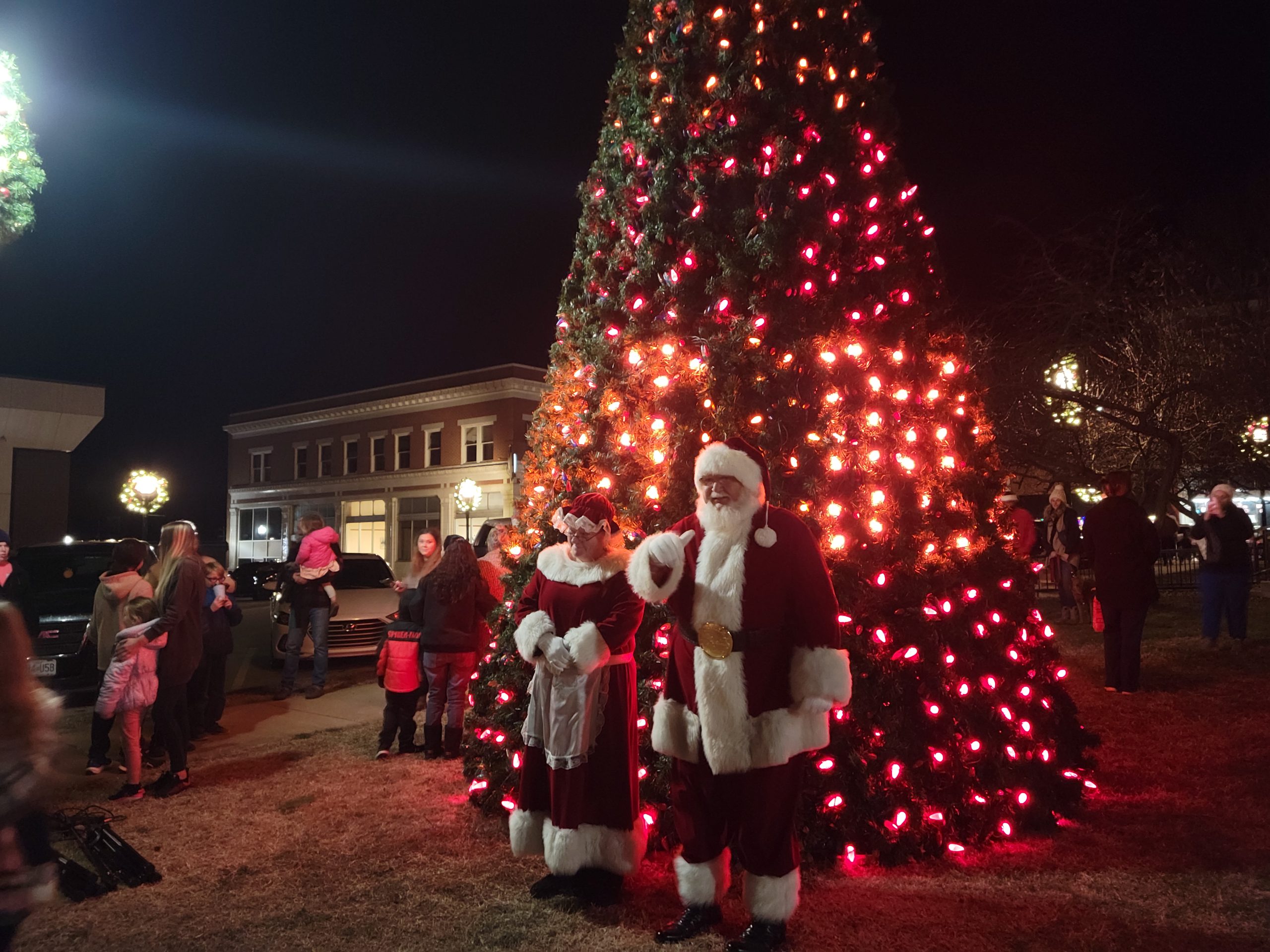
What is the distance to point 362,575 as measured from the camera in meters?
12.8

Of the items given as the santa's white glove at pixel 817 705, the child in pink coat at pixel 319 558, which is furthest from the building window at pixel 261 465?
the santa's white glove at pixel 817 705

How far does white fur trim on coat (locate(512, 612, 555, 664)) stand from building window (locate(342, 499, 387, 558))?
138ft

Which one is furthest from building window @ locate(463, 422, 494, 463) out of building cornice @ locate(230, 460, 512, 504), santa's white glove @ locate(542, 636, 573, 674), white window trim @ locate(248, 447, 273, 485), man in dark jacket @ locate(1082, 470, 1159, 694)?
santa's white glove @ locate(542, 636, 573, 674)

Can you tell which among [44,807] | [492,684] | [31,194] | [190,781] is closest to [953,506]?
[492,684]

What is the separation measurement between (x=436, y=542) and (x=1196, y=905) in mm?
6010

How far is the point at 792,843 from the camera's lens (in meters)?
3.53

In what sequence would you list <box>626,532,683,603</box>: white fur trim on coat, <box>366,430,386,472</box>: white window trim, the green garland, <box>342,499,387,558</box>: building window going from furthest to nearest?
<box>342,499,387,558</box>: building window → <box>366,430,386,472</box>: white window trim → the green garland → <box>626,532,683,603</box>: white fur trim on coat

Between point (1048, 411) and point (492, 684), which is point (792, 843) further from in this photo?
point (1048, 411)

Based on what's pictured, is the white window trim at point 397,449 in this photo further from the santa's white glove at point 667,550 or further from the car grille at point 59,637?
the santa's white glove at point 667,550

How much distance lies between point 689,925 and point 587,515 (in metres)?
1.83

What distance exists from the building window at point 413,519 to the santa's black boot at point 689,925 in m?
38.3

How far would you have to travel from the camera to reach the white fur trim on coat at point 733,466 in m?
3.73

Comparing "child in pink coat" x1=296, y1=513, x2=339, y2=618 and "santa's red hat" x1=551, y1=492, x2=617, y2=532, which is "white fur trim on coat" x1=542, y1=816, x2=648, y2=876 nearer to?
"santa's red hat" x1=551, y1=492, x2=617, y2=532

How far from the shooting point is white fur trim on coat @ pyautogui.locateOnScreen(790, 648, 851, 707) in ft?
11.3
